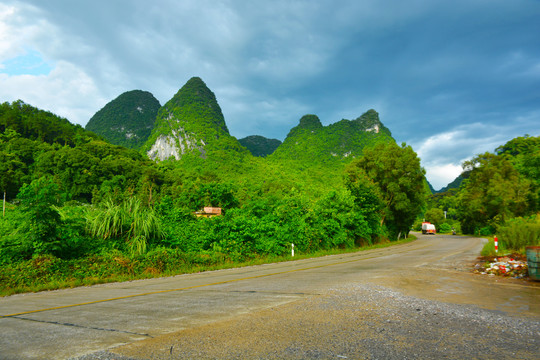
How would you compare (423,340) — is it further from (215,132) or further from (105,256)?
(215,132)

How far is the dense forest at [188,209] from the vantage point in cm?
1043

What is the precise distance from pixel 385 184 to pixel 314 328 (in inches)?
1448

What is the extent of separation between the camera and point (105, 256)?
11.6 m

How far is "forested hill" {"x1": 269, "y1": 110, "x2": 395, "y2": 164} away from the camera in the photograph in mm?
137000

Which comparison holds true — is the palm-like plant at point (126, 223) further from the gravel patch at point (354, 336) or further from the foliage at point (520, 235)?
the foliage at point (520, 235)

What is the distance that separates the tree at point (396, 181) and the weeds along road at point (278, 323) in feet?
98.2

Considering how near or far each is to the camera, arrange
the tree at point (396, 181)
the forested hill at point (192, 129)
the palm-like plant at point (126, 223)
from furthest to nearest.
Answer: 1. the forested hill at point (192, 129)
2. the tree at point (396, 181)
3. the palm-like plant at point (126, 223)

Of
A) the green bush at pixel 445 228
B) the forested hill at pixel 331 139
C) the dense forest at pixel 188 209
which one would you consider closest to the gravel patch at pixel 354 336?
the dense forest at pixel 188 209

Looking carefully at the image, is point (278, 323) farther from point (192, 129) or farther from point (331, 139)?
point (331, 139)

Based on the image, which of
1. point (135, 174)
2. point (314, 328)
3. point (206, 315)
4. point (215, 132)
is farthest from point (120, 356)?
point (215, 132)

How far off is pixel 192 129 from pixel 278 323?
145810mm

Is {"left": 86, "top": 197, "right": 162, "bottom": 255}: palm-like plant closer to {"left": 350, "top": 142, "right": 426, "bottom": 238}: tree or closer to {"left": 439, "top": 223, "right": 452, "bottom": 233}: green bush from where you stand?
{"left": 350, "top": 142, "right": 426, "bottom": 238}: tree

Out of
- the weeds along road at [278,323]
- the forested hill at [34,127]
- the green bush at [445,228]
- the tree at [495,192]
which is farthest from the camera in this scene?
the forested hill at [34,127]

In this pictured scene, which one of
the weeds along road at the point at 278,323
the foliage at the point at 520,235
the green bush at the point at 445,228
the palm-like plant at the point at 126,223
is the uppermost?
the palm-like plant at the point at 126,223
